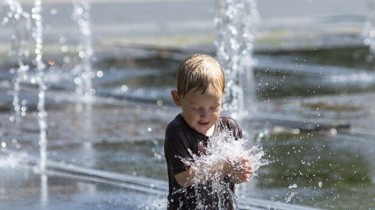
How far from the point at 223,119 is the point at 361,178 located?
216cm

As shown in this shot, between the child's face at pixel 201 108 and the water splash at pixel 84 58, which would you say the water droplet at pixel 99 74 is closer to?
the water splash at pixel 84 58

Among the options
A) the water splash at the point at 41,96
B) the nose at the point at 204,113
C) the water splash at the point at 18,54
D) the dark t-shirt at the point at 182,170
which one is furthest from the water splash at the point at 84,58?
the nose at the point at 204,113

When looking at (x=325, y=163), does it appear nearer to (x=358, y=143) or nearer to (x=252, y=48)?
(x=358, y=143)

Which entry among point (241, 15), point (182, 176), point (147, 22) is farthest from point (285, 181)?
point (147, 22)

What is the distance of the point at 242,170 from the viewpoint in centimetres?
396

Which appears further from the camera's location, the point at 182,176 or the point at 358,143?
the point at 358,143

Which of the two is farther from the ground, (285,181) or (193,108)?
(193,108)

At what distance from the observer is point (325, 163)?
21.6ft

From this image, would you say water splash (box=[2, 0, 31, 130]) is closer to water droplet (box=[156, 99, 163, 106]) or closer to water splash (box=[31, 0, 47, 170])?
water splash (box=[31, 0, 47, 170])

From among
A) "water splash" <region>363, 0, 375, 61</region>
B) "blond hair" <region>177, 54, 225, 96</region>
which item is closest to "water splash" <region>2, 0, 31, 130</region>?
"water splash" <region>363, 0, 375, 61</region>

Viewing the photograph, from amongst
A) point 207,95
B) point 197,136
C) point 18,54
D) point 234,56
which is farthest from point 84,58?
point 207,95

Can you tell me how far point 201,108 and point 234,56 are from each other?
4842 millimetres

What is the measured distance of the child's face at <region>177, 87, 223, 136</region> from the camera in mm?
3990

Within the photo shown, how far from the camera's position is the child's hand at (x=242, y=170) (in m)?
3.93
